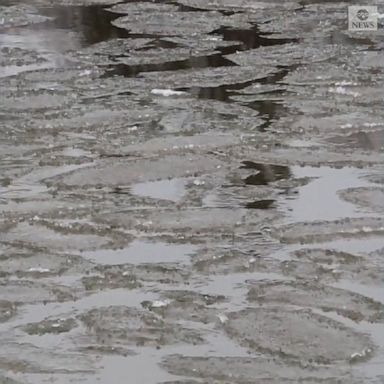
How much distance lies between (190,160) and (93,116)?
5.20 feet

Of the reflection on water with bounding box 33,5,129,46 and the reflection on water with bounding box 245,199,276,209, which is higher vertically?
the reflection on water with bounding box 33,5,129,46

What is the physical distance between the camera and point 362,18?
14.0 meters

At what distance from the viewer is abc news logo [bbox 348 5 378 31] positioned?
44.5 feet

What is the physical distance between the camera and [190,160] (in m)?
8.43

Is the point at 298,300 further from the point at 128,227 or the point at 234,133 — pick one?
the point at 234,133

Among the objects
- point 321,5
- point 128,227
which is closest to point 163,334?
point 128,227

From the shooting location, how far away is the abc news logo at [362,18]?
13.6m

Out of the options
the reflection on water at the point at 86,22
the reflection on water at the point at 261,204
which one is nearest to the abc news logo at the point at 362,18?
the reflection on water at the point at 86,22

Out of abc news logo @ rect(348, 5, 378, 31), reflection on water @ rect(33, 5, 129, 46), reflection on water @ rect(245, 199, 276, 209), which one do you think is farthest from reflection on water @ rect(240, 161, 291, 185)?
abc news logo @ rect(348, 5, 378, 31)

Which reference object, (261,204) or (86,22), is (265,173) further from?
(86,22)

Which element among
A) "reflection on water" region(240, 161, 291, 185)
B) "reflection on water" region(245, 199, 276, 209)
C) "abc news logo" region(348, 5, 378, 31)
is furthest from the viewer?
"abc news logo" region(348, 5, 378, 31)

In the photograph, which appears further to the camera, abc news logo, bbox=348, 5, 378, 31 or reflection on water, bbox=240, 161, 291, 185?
abc news logo, bbox=348, 5, 378, 31

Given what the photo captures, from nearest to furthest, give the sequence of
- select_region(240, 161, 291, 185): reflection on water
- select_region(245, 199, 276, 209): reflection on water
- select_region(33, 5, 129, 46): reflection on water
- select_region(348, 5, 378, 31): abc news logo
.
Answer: select_region(245, 199, 276, 209): reflection on water
select_region(240, 161, 291, 185): reflection on water
select_region(33, 5, 129, 46): reflection on water
select_region(348, 5, 378, 31): abc news logo

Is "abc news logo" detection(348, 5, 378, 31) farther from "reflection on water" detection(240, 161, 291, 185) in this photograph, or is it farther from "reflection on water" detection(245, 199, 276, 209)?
"reflection on water" detection(245, 199, 276, 209)
